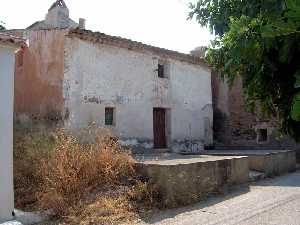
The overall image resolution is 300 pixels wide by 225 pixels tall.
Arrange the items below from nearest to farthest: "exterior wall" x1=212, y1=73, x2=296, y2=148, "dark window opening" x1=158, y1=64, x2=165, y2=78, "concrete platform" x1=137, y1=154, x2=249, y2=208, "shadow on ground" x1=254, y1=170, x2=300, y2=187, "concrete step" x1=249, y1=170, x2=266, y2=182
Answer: "concrete platform" x1=137, y1=154, x2=249, y2=208 → "shadow on ground" x1=254, y1=170, x2=300, y2=187 → "concrete step" x1=249, y1=170, x2=266, y2=182 → "dark window opening" x1=158, y1=64, x2=165, y2=78 → "exterior wall" x1=212, y1=73, x2=296, y2=148

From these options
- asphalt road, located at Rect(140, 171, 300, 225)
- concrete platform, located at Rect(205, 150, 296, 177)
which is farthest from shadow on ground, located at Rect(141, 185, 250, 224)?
concrete platform, located at Rect(205, 150, 296, 177)

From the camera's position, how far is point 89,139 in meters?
13.6

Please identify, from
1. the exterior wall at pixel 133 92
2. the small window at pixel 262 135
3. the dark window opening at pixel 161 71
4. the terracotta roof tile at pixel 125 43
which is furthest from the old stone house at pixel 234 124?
the dark window opening at pixel 161 71

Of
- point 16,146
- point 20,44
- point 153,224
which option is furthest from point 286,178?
A: point 20,44

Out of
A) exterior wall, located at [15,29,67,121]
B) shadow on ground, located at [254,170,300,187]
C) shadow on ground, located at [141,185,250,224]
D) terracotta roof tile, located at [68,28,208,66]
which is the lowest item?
shadow on ground, located at [141,185,250,224]

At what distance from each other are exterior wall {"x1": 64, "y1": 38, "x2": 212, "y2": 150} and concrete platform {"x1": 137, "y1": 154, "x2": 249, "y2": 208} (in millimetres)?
4491

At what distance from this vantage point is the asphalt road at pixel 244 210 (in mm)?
8320

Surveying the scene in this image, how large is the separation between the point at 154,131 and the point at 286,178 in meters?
5.70

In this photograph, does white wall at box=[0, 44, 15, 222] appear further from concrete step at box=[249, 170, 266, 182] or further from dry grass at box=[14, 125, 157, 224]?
concrete step at box=[249, 170, 266, 182]

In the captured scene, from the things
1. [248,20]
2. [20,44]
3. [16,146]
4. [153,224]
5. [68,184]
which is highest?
[20,44]

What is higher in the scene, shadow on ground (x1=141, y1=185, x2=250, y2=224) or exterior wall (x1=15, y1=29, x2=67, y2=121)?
exterior wall (x1=15, y1=29, x2=67, y2=121)

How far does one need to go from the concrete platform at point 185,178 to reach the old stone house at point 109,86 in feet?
15.1

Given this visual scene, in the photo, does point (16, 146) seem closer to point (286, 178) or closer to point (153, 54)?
point (153, 54)

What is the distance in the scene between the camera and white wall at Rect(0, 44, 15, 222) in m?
8.49
